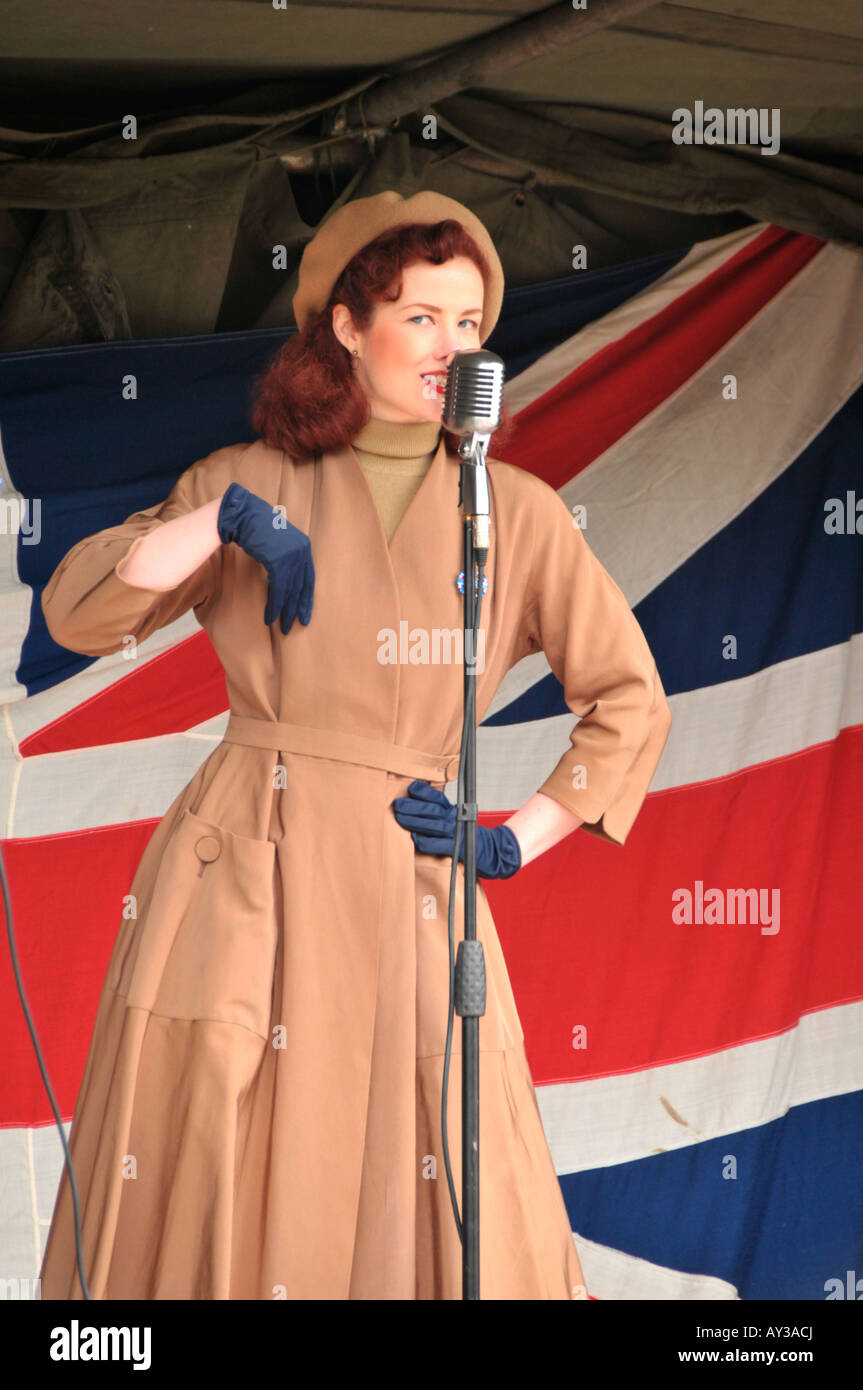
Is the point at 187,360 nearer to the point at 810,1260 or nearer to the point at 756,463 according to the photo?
the point at 756,463

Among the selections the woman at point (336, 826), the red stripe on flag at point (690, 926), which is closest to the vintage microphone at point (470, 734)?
the woman at point (336, 826)

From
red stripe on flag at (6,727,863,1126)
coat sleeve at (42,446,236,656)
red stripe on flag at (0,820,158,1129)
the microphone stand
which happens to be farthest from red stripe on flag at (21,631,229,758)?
the microphone stand

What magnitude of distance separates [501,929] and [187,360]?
57.4 inches

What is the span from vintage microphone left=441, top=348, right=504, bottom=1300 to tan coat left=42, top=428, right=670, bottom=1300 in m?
0.17

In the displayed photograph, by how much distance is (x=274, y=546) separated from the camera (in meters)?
A: 2.16

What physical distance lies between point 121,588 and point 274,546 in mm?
213

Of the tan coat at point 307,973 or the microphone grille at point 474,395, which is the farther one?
the tan coat at point 307,973

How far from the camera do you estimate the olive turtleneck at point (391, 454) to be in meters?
2.36

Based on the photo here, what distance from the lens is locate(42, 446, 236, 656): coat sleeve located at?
2195 millimetres

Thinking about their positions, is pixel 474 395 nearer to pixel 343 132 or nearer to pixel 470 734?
pixel 470 734

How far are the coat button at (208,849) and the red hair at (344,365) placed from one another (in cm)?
57

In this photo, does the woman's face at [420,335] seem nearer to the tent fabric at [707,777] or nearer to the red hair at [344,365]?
the red hair at [344,365]

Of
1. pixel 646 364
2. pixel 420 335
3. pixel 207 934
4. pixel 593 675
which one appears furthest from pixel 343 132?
pixel 207 934

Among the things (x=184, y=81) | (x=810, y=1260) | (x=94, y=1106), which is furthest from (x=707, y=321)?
(x=94, y=1106)
